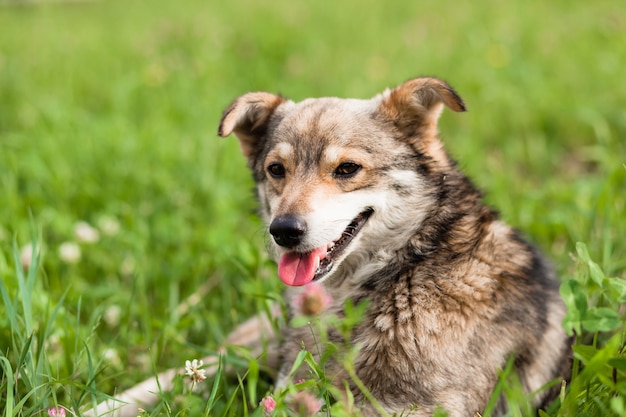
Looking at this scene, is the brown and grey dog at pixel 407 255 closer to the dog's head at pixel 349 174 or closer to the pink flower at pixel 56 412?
the dog's head at pixel 349 174

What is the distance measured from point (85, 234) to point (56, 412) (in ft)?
6.02

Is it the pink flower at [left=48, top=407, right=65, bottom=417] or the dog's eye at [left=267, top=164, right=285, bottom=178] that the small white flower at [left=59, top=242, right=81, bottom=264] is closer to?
the dog's eye at [left=267, top=164, right=285, bottom=178]

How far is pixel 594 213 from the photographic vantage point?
3.73 meters

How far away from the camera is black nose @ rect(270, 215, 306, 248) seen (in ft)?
8.77

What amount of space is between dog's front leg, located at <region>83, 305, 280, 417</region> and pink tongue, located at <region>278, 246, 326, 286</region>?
1.32 feet

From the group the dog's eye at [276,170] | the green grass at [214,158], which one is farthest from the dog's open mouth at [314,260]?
the green grass at [214,158]

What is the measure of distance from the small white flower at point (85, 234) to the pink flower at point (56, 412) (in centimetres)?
178

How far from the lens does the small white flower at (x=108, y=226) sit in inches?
164

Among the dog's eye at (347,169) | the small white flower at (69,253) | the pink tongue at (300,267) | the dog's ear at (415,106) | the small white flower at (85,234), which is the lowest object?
the small white flower at (69,253)

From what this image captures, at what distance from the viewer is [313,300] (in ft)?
9.19

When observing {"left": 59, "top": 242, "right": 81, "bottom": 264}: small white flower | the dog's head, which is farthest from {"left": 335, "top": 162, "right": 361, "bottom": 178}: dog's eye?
{"left": 59, "top": 242, "right": 81, "bottom": 264}: small white flower

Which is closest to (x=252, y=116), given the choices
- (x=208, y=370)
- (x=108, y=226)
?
(x=208, y=370)

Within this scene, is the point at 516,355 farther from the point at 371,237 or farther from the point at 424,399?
the point at 371,237

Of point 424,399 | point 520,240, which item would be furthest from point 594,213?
point 424,399
